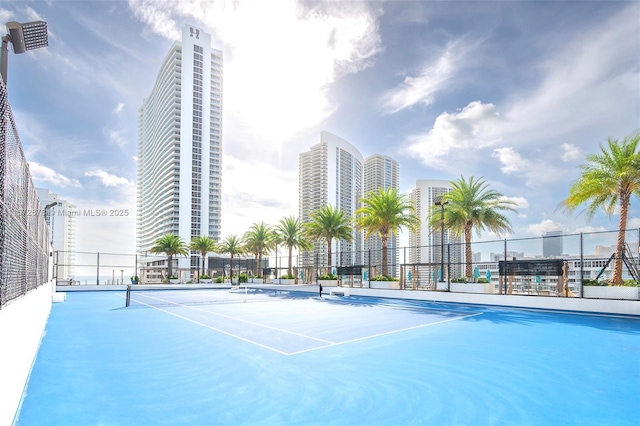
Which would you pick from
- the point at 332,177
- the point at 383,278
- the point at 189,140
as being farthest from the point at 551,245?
the point at 189,140

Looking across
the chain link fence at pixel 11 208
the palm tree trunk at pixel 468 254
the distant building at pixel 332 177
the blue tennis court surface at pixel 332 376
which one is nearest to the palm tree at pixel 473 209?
the palm tree trunk at pixel 468 254

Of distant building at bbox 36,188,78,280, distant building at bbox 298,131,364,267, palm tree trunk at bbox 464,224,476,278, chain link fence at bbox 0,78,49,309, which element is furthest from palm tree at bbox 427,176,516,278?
distant building at bbox 298,131,364,267

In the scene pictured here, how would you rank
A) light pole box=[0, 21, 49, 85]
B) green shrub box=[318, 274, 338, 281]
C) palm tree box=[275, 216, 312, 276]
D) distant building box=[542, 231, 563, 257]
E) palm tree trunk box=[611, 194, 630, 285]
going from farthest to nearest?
palm tree box=[275, 216, 312, 276], green shrub box=[318, 274, 338, 281], distant building box=[542, 231, 563, 257], palm tree trunk box=[611, 194, 630, 285], light pole box=[0, 21, 49, 85]

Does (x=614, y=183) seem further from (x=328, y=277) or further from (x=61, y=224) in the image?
(x=61, y=224)

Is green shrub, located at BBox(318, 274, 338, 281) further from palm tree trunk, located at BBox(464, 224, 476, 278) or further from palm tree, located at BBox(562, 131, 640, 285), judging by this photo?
palm tree, located at BBox(562, 131, 640, 285)

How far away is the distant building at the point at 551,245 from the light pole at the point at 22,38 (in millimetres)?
23884

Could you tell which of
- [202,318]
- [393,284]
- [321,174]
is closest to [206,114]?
[321,174]

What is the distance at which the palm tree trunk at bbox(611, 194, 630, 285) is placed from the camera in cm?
1928

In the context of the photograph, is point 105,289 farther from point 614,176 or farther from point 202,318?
point 614,176

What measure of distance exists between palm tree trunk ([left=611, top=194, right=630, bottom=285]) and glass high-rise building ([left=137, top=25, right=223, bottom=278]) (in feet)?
385

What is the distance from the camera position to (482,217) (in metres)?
30.2

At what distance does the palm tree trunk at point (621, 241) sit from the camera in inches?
759

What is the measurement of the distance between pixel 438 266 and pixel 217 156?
118 m

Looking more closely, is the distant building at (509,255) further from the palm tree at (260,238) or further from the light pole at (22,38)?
the palm tree at (260,238)
